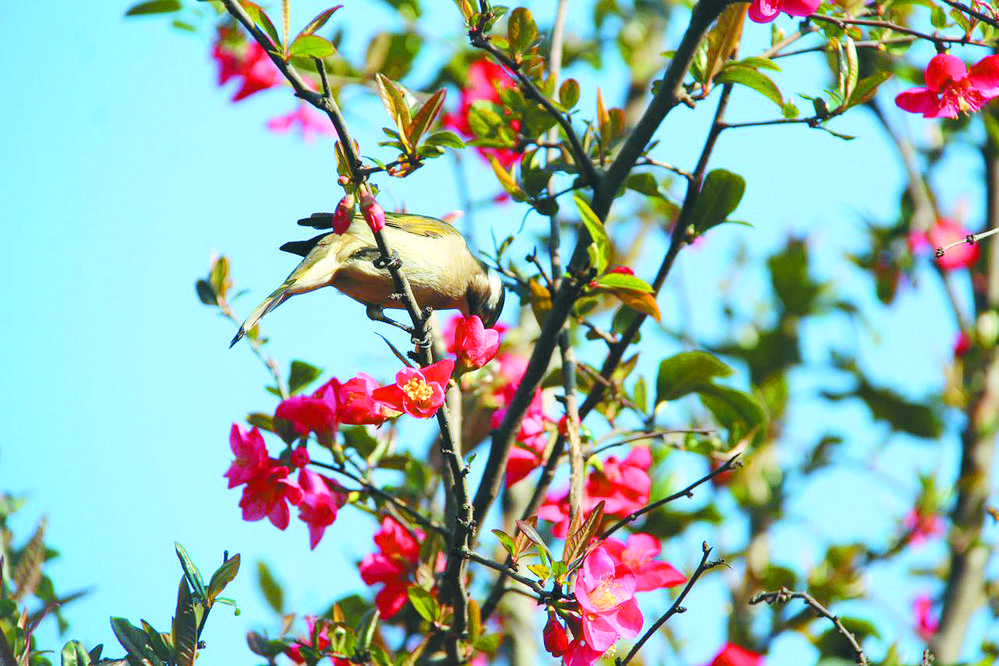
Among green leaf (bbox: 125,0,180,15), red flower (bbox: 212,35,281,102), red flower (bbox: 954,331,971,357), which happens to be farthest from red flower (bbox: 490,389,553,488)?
red flower (bbox: 954,331,971,357)

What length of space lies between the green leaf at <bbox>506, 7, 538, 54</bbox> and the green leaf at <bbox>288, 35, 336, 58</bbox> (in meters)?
0.51

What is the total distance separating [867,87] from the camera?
1957mm

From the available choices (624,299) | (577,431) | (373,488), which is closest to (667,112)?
(624,299)

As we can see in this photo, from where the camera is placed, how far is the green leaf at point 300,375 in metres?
2.20

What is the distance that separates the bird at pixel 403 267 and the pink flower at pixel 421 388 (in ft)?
2.48

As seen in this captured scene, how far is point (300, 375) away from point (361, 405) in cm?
48

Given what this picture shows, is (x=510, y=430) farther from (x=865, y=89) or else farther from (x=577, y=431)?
(x=865, y=89)

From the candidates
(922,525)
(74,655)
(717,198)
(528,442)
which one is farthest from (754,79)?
(922,525)

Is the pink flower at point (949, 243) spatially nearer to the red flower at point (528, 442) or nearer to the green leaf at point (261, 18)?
the red flower at point (528, 442)

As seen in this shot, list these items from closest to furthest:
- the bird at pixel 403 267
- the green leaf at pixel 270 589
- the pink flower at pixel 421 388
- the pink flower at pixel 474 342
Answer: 1. the pink flower at pixel 421 388
2. the pink flower at pixel 474 342
3. the bird at pixel 403 267
4. the green leaf at pixel 270 589

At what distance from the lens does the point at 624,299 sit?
196 centimetres

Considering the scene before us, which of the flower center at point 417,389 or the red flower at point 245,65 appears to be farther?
the red flower at point 245,65

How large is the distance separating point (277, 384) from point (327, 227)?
2.02ft

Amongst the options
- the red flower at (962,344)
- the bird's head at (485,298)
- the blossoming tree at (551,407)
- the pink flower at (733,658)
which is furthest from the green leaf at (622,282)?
the red flower at (962,344)
